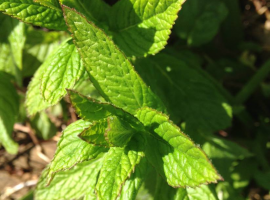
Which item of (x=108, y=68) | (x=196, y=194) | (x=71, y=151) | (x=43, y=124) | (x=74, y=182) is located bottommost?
(x=43, y=124)

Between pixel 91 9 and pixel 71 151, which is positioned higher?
pixel 91 9

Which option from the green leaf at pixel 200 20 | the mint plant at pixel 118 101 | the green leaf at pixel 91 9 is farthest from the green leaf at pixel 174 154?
the green leaf at pixel 200 20

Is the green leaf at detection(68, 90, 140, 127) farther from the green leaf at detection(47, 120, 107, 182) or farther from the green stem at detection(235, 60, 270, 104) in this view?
the green stem at detection(235, 60, 270, 104)

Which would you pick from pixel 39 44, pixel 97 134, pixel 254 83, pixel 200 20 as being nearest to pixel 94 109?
pixel 97 134

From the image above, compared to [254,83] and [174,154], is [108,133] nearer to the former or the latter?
[174,154]

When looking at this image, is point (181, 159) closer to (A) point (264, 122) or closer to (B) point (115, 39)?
(B) point (115, 39)

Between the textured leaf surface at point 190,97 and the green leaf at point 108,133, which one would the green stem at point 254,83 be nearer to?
the textured leaf surface at point 190,97
